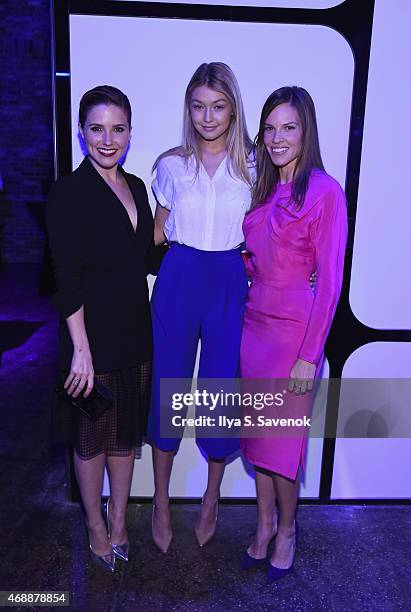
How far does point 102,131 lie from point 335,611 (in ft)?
6.07

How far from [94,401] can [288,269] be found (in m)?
0.81

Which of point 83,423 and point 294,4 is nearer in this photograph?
point 83,423

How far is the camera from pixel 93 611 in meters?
1.92

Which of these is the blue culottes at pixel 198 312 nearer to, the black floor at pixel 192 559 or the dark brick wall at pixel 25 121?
the black floor at pixel 192 559

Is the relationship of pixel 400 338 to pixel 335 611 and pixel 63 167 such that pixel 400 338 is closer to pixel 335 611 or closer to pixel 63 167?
pixel 335 611

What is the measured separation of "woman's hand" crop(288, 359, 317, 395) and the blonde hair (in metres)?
0.69

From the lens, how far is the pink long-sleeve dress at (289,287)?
72.0 inches

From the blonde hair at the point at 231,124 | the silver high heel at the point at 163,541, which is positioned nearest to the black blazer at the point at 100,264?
the blonde hair at the point at 231,124

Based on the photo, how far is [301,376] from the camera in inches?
75.9

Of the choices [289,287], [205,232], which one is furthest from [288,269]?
[205,232]

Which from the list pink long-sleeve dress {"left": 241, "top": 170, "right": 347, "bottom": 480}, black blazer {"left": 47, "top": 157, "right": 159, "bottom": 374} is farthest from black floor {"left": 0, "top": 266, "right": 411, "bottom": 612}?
Answer: black blazer {"left": 47, "top": 157, "right": 159, "bottom": 374}

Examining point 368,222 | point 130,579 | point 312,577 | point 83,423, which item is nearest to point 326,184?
point 368,222

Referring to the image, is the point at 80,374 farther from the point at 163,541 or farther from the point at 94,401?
the point at 163,541

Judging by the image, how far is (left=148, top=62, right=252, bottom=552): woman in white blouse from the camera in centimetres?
199
